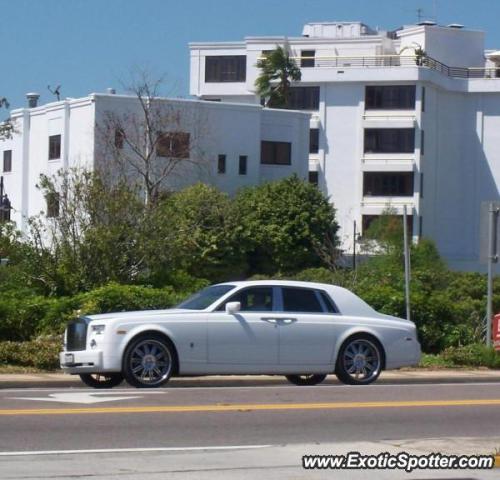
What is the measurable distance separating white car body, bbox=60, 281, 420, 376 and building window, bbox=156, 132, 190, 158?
40836 millimetres

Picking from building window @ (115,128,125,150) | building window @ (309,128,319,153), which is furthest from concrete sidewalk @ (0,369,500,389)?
building window @ (309,128,319,153)

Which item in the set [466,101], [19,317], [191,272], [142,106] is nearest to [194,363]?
[19,317]

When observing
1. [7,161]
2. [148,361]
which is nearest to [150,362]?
[148,361]

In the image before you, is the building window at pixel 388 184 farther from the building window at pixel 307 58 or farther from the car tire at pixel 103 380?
the car tire at pixel 103 380

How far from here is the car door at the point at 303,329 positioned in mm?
18438

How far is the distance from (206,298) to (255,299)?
2.46 feet

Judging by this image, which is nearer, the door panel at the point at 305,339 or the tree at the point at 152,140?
the door panel at the point at 305,339

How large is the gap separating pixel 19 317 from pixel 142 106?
37.0 m

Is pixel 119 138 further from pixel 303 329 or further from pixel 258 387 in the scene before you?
pixel 303 329

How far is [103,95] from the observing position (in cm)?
6022

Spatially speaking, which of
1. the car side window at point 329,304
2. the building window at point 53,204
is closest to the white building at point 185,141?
the building window at point 53,204

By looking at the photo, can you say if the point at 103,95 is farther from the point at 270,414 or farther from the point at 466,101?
the point at 270,414

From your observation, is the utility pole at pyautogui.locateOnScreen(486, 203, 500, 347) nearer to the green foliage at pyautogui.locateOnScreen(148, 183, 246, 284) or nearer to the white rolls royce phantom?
the white rolls royce phantom

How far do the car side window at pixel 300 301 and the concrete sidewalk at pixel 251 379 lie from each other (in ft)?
5.49
